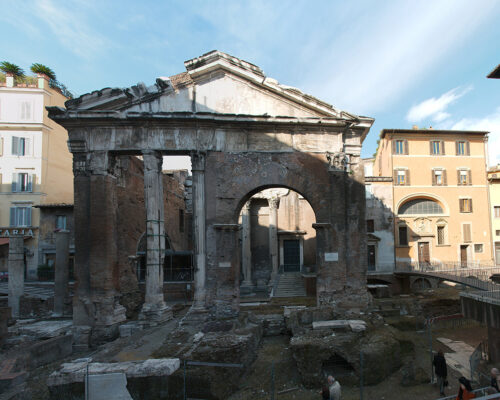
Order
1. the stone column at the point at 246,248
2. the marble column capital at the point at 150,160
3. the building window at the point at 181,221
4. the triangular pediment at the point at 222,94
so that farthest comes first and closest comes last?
the building window at the point at 181,221, the stone column at the point at 246,248, the triangular pediment at the point at 222,94, the marble column capital at the point at 150,160

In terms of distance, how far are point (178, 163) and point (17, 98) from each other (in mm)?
12747

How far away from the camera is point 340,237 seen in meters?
10.9

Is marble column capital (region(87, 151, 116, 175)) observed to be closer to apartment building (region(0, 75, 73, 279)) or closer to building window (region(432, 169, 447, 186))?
apartment building (region(0, 75, 73, 279))

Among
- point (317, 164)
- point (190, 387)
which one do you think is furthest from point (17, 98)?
point (190, 387)

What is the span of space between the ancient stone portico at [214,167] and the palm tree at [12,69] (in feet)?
84.4

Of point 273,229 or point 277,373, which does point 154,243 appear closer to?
point 277,373

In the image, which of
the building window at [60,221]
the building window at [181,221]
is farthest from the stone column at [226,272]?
the building window at [60,221]

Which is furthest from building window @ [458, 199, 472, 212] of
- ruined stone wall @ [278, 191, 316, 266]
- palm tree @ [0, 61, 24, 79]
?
palm tree @ [0, 61, 24, 79]

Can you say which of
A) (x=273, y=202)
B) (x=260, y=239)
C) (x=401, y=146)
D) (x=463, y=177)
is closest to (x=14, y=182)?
(x=260, y=239)

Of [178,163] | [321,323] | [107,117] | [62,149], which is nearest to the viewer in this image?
[321,323]

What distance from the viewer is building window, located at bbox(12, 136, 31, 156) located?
24.1 m

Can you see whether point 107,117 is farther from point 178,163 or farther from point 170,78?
point 178,163

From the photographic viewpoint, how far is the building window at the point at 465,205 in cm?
2423

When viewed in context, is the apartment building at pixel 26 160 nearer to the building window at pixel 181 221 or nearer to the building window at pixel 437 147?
the building window at pixel 181 221
